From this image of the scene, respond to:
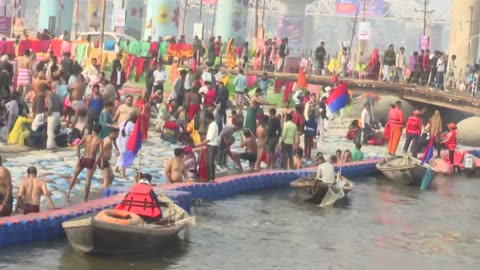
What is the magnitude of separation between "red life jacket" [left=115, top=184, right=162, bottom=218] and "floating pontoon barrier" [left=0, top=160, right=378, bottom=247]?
1.25 m

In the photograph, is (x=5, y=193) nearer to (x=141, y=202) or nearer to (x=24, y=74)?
(x=141, y=202)

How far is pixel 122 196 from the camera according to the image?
19.8 meters

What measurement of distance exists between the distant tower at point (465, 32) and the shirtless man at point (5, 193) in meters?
36.3

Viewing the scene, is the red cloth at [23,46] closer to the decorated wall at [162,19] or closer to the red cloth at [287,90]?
the red cloth at [287,90]

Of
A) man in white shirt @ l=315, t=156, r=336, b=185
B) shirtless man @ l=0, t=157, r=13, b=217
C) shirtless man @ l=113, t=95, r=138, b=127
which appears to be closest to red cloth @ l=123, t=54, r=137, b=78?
shirtless man @ l=113, t=95, r=138, b=127

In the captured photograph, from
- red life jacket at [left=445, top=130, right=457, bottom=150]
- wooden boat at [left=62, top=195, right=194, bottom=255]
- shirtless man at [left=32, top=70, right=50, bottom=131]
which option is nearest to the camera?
wooden boat at [left=62, top=195, right=194, bottom=255]

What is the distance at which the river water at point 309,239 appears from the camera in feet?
55.9

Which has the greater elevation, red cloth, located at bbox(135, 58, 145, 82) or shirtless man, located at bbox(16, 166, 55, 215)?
red cloth, located at bbox(135, 58, 145, 82)

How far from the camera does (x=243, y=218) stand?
2191cm

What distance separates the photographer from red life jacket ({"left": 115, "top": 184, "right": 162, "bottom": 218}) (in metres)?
17.1

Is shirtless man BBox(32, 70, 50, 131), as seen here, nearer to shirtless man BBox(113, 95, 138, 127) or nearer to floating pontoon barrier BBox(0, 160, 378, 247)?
shirtless man BBox(113, 95, 138, 127)

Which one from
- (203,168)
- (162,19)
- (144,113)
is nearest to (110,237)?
(203,168)

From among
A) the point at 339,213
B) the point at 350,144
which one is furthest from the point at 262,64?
the point at 339,213

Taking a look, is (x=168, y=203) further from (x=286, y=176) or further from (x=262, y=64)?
(x=262, y=64)
